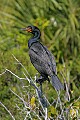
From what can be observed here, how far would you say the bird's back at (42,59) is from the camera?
9870 millimetres

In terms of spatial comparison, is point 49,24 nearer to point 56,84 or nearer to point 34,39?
point 34,39

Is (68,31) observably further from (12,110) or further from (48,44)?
(12,110)

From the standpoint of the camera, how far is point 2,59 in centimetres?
1330

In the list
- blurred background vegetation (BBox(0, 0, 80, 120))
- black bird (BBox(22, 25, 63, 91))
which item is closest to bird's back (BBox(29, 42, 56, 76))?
black bird (BBox(22, 25, 63, 91))

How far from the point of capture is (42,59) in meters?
10.0

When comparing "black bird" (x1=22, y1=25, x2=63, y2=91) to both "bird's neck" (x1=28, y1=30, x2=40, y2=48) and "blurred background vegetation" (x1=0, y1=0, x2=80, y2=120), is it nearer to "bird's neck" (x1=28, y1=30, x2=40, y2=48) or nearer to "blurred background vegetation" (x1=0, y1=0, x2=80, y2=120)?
"bird's neck" (x1=28, y1=30, x2=40, y2=48)

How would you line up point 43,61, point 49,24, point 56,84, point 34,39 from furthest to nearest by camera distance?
point 49,24
point 34,39
point 43,61
point 56,84

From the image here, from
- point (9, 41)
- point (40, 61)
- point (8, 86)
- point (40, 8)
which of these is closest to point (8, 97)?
point (8, 86)

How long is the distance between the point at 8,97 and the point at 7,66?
2.42 ft

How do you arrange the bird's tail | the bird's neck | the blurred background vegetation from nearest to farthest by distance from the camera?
the bird's tail
the bird's neck
the blurred background vegetation

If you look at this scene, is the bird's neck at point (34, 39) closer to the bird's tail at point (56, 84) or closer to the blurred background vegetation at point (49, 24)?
the bird's tail at point (56, 84)

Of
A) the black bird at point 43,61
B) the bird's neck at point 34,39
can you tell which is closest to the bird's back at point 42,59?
the black bird at point 43,61

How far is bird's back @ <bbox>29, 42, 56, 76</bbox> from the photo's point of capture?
32.4 ft

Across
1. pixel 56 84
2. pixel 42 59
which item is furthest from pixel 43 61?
pixel 56 84
